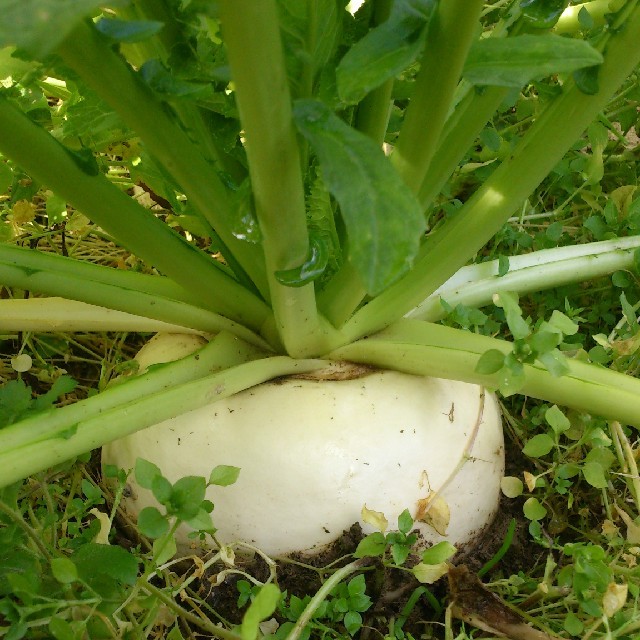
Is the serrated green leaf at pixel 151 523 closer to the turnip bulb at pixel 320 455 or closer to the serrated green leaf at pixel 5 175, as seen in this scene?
the turnip bulb at pixel 320 455

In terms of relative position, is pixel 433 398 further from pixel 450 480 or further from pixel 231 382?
pixel 231 382

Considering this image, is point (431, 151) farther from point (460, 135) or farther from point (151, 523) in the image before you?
point (151, 523)

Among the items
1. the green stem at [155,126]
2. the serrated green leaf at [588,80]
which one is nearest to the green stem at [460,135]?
the serrated green leaf at [588,80]

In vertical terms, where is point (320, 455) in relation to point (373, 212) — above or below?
below

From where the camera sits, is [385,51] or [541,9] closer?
[385,51]

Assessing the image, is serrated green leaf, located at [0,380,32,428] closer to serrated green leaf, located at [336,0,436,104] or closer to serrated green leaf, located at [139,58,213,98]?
serrated green leaf, located at [139,58,213,98]

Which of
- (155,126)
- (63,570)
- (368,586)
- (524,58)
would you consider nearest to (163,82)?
(155,126)

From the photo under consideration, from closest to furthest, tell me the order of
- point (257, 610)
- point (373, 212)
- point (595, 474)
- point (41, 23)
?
point (41, 23)
point (373, 212)
point (257, 610)
point (595, 474)

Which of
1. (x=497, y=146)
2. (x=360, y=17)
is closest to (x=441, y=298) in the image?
(x=497, y=146)
